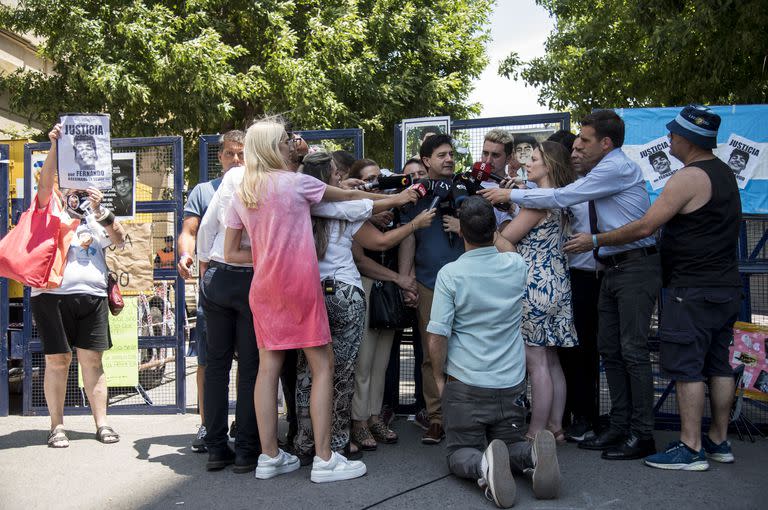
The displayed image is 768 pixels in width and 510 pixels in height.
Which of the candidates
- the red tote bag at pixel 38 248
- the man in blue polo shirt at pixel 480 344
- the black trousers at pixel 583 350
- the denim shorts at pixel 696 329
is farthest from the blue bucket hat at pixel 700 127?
the red tote bag at pixel 38 248

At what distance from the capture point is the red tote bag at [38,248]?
5.17m

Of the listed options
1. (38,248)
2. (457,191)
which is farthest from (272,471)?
(38,248)

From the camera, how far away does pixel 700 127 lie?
456 cm

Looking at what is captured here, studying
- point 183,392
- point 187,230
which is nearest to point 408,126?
point 187,230

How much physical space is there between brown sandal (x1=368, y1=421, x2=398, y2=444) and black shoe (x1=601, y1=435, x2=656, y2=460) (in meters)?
1.42

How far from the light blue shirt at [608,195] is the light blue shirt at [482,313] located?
0.69 meters

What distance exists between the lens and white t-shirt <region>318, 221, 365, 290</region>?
15.1ft

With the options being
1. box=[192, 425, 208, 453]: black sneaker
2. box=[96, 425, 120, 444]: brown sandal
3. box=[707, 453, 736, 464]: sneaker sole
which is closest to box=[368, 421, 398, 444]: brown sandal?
box=[192, 425, 208, 453]: black sneaker

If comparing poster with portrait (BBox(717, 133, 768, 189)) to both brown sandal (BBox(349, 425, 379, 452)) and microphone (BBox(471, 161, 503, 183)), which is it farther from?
brown sandal (BBox(349, 425, 379, 452))

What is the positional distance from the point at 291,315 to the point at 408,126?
2.54m

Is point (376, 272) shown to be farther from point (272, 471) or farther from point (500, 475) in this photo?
point (500, 475)

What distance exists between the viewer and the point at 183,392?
258 inches

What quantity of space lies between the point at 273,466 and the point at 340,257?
4.26 ft

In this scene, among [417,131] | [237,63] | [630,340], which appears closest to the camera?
[630,340]
